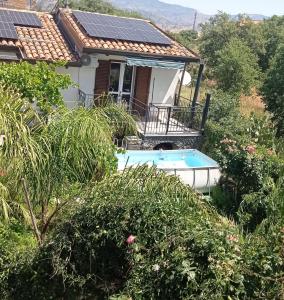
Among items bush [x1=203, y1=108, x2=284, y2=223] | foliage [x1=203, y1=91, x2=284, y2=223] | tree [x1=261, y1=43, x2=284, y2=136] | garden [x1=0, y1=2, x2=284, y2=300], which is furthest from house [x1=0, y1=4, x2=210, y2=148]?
garden [x1=0, y1=2, x2=284, y2=300]

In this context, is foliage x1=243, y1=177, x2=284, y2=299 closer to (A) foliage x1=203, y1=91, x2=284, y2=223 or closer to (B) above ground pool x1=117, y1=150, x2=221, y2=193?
(A) foliage x1=203, y1=91, x2=284, y2=223

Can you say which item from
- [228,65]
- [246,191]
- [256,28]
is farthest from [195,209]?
[256,28]

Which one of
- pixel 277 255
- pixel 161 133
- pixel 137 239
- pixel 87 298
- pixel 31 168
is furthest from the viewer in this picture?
pixel 161 133

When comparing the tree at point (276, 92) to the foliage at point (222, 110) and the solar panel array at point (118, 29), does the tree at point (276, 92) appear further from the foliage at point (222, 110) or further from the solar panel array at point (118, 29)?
the solar panel array at point (118, 29)

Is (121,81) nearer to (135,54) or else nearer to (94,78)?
(94,78)

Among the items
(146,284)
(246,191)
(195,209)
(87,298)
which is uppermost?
(195,209)

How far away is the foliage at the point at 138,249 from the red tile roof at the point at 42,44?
11.8m

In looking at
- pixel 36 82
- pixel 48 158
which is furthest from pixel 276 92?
pixel 48 158

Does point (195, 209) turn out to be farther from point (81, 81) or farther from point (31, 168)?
point (81, 81)

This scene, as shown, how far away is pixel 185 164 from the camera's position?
17.7 meters

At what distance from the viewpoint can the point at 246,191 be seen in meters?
14.4

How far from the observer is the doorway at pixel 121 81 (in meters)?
20.7

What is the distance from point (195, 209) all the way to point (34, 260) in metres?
3.16

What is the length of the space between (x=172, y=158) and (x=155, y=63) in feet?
15.1
